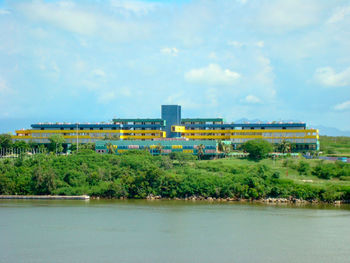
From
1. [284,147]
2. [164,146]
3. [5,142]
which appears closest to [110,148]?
[164,146]

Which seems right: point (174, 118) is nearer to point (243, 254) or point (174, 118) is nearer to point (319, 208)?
point (319, 208)

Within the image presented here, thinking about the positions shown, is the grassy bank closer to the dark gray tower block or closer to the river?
the river

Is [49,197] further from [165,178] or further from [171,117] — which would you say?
[171,117]

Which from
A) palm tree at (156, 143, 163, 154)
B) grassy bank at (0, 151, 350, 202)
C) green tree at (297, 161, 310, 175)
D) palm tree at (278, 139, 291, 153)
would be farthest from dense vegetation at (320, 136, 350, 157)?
palm tree at (156, 143, 163, 154)

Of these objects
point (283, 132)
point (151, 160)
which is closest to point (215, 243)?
point (151, 160)

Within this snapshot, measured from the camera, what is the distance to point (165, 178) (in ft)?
269

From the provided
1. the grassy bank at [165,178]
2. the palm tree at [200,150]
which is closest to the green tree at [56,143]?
the grassy bank at [165,178]

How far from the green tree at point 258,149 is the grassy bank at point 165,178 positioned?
9.59 m

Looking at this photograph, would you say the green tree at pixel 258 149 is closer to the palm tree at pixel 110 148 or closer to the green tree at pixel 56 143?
the palm tree at pixel 110 148

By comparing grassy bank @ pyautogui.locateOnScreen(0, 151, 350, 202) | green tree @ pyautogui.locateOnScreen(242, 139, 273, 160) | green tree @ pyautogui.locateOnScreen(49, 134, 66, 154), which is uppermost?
green tree @ pyautogui.locateOnScreen(49, 134, 66, 154)

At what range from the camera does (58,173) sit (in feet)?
290

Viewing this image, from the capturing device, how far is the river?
45.6 metres

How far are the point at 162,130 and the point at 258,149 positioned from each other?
3546 cm

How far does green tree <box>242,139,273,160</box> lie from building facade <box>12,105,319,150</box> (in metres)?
21.3
